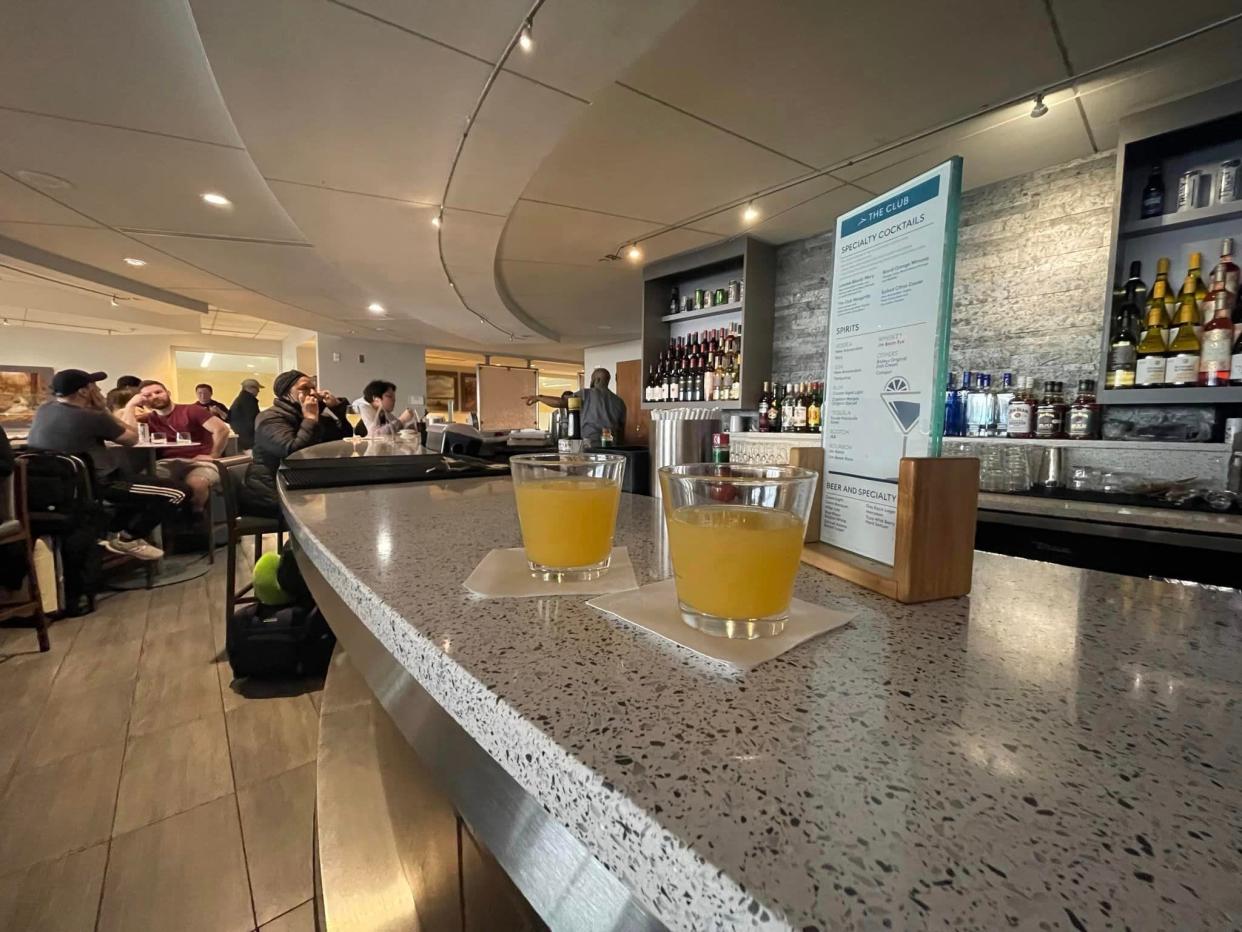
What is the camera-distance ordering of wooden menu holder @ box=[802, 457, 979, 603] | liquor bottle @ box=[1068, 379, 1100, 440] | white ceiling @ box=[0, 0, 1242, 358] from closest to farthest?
wooden menu holder @ box=[802, 457, 979, 603] < white ceiling @ box=[0, 0, 1242, 358] < liquor bottle @ box=[1068, 379, 1100, 440]

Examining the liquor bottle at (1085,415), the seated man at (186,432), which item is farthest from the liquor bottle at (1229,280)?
the seated man at (186,432)

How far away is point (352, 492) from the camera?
1.19 meters

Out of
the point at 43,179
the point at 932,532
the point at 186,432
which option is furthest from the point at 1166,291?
the point at 186,432

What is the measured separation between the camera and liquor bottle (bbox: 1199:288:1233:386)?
5.71 ft

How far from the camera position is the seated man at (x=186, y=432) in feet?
14.0

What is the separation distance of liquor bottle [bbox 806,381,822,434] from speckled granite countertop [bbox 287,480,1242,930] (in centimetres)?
259

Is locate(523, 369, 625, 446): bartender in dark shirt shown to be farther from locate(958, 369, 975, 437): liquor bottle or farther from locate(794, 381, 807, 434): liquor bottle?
locate(958, 369, 975, 437): liquor bottle

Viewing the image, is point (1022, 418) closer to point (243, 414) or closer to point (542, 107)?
point (542, 107)

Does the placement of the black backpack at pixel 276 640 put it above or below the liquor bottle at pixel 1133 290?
below

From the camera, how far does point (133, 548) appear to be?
3.54 m

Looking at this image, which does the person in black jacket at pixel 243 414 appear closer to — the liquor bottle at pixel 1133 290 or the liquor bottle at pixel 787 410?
the liquor bottle at pixel 787 410

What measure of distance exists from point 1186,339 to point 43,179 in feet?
18.5

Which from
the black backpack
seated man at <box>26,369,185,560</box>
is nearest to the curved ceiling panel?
the black backpack

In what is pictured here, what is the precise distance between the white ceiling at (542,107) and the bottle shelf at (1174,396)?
1.08 metres
